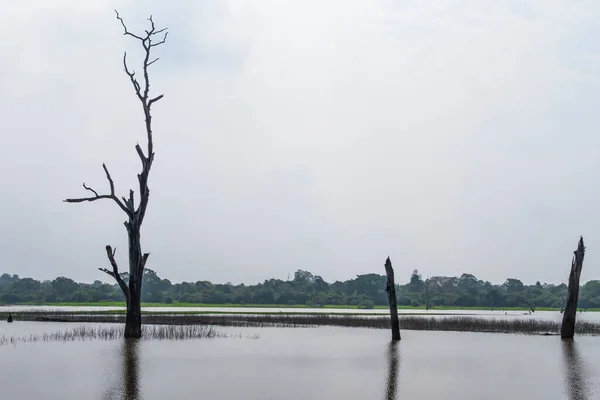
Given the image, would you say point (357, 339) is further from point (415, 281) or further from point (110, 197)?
point (415, 281)

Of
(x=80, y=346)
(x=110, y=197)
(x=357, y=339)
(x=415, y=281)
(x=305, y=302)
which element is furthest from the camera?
(x=415, y=281)

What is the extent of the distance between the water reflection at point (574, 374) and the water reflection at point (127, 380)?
32.0 ft

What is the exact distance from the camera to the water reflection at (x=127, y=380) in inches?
578

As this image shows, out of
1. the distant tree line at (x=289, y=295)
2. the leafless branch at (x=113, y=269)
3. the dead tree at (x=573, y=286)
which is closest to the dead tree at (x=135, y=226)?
the leafless branch at (x=113, y=269)

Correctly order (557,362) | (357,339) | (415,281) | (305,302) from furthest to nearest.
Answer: (415,281) → (305,302) → (357,339) → (557,362)

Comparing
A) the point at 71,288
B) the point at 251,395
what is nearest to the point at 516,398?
the point at 251,395

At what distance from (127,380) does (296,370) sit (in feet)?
17.9

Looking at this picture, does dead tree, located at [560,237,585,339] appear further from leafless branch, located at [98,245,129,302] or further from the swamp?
leafless branch, located at [98,245,129,302]

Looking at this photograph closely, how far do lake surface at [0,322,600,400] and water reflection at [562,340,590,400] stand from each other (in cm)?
3

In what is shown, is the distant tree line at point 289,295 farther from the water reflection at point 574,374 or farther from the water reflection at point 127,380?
the water reflection at point 127,380

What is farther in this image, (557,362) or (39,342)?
(39,342)

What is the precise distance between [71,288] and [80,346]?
104 metres

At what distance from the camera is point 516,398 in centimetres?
1562

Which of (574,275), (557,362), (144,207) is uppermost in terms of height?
(144,207)
